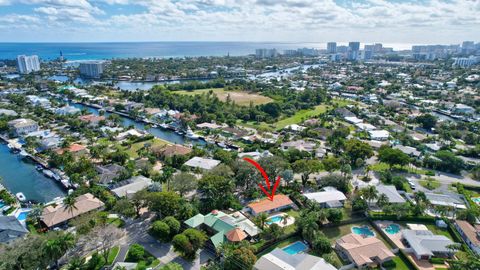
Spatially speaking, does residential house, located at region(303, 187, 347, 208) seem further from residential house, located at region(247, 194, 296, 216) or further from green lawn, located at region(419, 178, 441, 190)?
green lawn, located at region(419, 178, 441, 190)

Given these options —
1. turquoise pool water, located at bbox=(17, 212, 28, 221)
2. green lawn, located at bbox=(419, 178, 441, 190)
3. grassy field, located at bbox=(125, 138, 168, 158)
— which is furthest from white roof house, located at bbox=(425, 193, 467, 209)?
turquoise pool water, located at bbox=(17, 212, 28, 221)

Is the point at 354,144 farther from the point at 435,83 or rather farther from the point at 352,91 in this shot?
the point at 435,83

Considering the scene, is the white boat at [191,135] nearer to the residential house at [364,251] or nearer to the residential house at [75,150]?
the residential house at [75,150]

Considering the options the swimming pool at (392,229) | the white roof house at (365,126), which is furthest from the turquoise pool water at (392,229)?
the white roof house at (365,126)

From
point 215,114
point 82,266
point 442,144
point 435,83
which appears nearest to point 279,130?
point 215,114

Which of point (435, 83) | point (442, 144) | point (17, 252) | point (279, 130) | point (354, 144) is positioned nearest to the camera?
point (17, 252)
